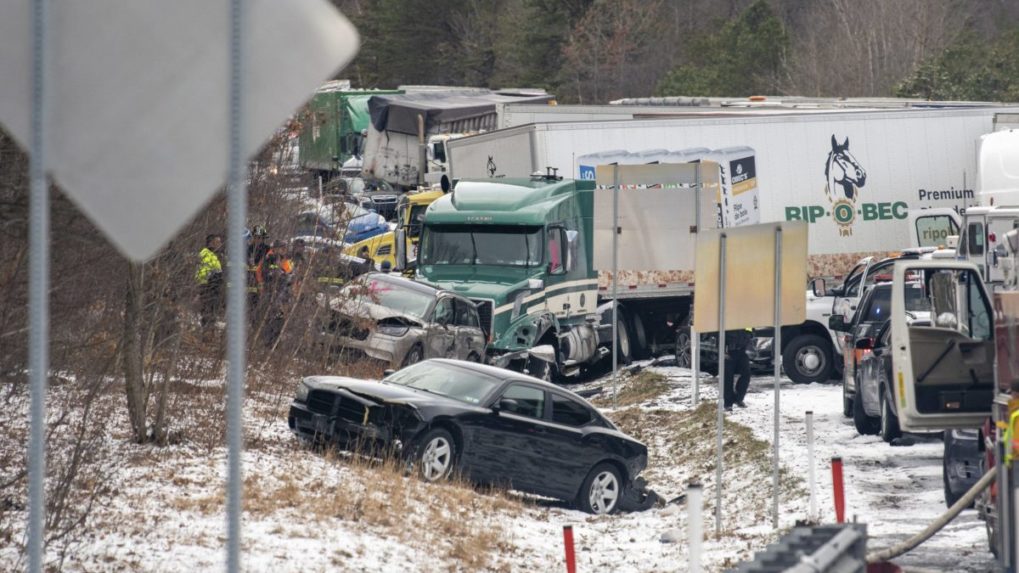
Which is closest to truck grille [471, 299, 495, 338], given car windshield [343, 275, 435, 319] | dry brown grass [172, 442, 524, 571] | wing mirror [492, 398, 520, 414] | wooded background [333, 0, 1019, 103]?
car windshield [343, 275, 435, 319]

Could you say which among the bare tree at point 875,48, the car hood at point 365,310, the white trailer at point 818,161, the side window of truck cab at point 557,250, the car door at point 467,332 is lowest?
the car door at point 467,332

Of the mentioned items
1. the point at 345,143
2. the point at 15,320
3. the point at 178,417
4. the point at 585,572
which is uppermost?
the point at 345,143

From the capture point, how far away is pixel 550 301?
2347cm

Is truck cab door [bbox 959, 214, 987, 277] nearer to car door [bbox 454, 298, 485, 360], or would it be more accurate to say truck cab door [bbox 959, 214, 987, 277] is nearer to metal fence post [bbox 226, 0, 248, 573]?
car door [bbox 454, 298, 485, 360]

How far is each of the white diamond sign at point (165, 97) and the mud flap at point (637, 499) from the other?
1080cm

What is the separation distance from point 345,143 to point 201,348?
34.0m

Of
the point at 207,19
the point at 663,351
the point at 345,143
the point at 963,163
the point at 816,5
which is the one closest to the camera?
the point at 207,19

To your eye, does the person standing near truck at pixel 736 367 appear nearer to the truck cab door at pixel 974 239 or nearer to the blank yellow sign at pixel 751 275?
the truck cab door at pixel 974 239

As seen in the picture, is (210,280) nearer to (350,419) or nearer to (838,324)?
(350,419)

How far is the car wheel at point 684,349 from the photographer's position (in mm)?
24003

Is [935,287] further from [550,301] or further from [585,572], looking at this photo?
[550,301]

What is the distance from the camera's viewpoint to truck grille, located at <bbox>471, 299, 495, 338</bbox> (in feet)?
73.2

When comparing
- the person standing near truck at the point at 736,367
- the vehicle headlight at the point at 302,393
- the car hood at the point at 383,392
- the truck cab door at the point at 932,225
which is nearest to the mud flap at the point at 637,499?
the car hood at the point at 383,392

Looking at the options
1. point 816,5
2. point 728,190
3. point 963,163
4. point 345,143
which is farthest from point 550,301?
point 816,5
